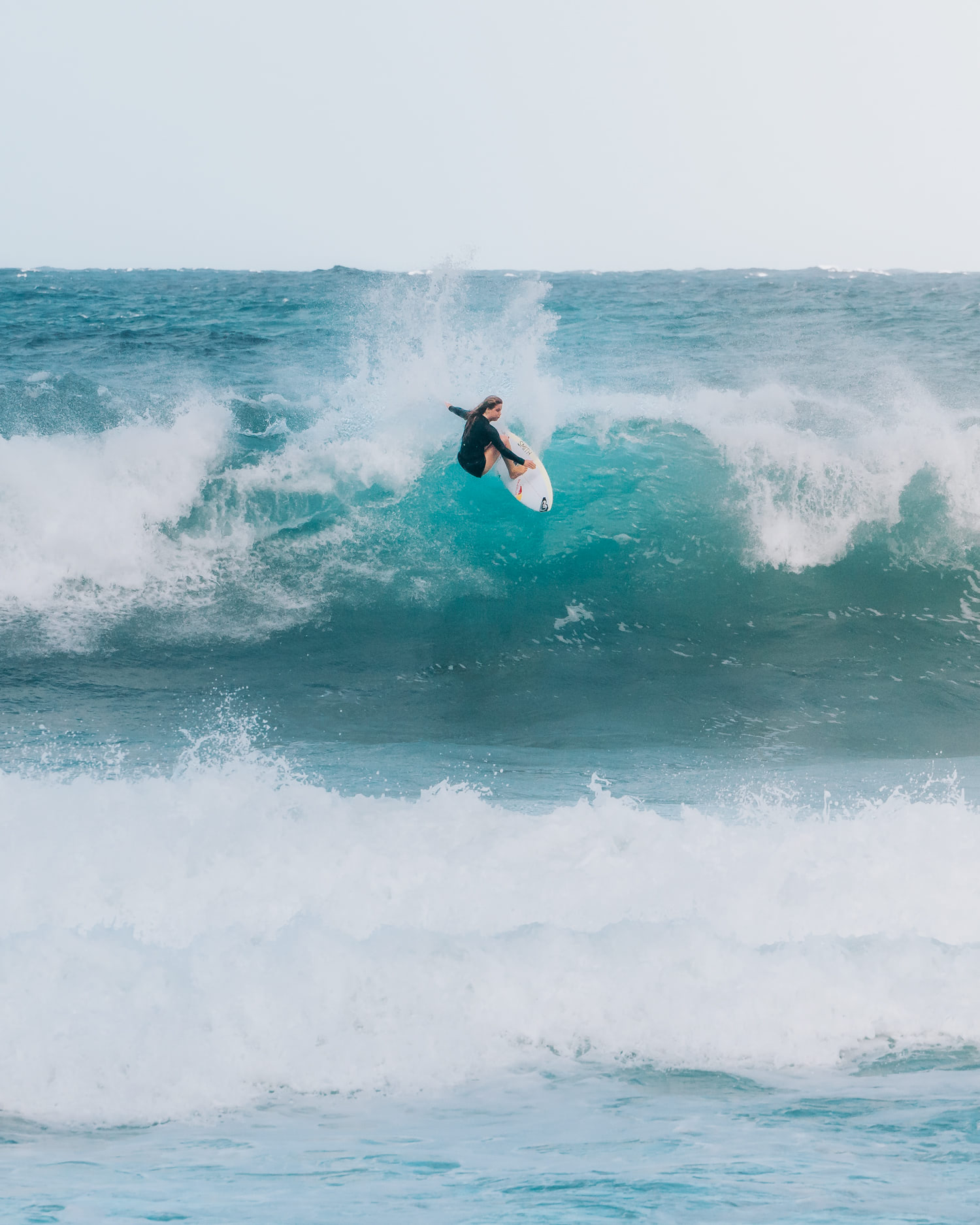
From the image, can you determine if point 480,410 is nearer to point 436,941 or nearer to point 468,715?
point 468,715

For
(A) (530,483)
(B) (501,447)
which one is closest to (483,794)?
(B) (501,447)

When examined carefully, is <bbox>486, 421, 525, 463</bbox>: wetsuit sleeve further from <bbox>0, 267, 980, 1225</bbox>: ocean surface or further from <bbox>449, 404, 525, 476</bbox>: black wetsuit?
<bbox>0, 267, 980, 1225</bbox>: ocean surface

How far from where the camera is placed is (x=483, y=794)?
604 centimetres

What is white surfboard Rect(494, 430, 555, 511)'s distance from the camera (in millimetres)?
9266

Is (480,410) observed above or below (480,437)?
above

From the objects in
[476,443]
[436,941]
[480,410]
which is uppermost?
[480,410]

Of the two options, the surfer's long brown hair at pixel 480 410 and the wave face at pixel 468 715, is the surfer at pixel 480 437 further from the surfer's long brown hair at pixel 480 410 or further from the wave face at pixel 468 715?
the wave face at pixel 468 715

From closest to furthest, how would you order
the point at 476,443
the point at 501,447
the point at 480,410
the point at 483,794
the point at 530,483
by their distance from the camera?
the point at 483,794 → the point at 480,410 → the point at 476,443 → the point at 501,447 → the point at 530,483

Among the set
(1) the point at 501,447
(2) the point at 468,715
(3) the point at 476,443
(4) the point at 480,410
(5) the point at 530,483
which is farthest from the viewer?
(5) the point at 530,483

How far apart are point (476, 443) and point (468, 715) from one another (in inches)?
104

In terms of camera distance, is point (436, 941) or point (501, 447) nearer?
point (436, 941)

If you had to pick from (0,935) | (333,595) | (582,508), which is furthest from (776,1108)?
(582,508)

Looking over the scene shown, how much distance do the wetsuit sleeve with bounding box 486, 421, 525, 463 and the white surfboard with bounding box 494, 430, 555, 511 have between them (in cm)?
16

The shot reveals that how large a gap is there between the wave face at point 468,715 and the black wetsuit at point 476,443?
54.3 inches
